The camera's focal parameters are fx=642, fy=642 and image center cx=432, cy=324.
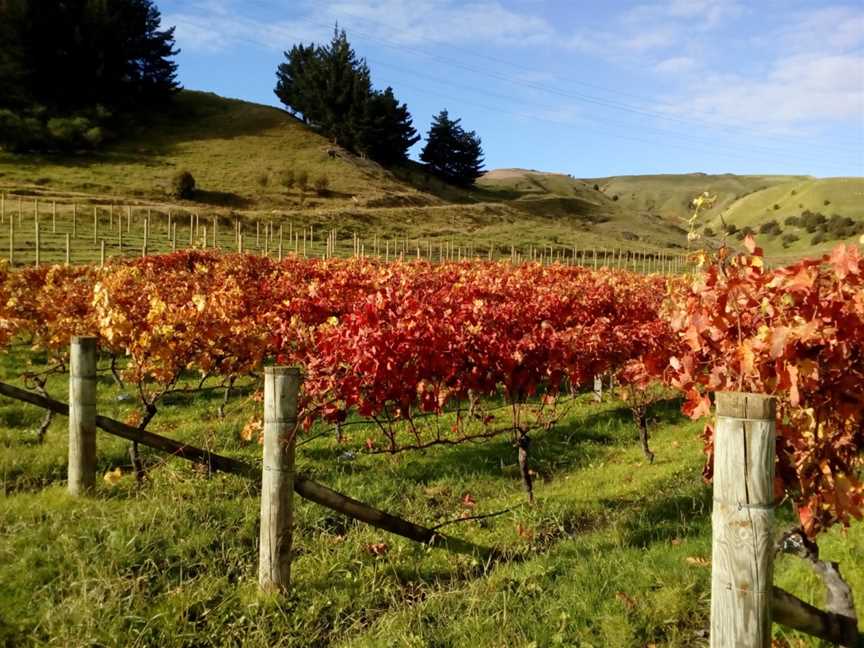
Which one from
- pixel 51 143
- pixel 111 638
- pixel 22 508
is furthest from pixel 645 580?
pixel 51 143

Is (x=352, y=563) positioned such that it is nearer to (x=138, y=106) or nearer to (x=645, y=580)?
(x=645, y=580)

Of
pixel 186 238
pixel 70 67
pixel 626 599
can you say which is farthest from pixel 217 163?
pixel 626 599

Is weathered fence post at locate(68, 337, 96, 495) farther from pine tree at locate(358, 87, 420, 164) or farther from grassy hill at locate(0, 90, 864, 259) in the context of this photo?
pine tree at locate(358, 87, 420, 164)

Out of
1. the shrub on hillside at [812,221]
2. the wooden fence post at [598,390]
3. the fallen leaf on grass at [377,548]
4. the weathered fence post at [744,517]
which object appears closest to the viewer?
the weathered fence post at [744,517]

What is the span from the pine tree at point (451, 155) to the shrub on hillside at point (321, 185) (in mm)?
27773

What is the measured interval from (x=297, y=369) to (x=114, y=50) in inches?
2647

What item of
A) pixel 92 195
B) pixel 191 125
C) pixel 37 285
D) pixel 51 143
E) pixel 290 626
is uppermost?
pixel 191 125

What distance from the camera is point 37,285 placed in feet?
35.7

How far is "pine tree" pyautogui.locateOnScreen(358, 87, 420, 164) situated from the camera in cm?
6962

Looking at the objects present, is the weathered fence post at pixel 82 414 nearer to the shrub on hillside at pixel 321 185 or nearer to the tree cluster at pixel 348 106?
the shrub on hillside at pixel 321 185

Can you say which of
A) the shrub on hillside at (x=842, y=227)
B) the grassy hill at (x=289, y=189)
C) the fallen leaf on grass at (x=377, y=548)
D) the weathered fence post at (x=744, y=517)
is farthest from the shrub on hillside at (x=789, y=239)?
the weathered fence post at (x=744, y=517)

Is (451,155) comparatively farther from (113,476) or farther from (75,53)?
(113,476)

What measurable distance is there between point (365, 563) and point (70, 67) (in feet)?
219

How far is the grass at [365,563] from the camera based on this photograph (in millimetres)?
3502
